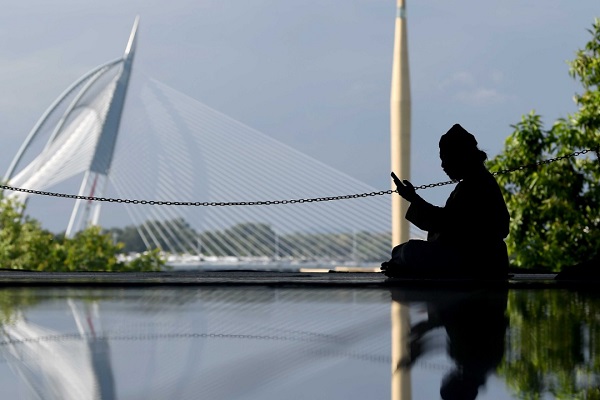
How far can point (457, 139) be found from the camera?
13.3ft

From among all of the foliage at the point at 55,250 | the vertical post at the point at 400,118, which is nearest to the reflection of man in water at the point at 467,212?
the vertical post at the point at 400,118

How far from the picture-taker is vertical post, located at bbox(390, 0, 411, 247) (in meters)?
19.4

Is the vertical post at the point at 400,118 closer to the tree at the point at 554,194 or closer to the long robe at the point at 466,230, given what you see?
the tree at the point at 554,194

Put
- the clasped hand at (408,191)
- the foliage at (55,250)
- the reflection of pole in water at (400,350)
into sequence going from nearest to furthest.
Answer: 1. the reflection of pole in water at (400,350)
2. the clasped hand at (408,191)
3. the foliage at (55,250)

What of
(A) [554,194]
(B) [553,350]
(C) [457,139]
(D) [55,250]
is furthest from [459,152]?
(D) [55,250]

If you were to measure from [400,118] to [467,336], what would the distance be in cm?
1801

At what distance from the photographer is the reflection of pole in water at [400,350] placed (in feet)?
5.05

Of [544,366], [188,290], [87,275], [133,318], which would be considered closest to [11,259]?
[87,275]

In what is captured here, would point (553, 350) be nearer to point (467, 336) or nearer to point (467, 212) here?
point (467, 336)

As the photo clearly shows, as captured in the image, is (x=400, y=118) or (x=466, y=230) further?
(x=400, y=118)

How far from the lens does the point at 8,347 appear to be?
2.17 meters

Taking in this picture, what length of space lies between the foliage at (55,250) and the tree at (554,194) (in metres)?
13.9

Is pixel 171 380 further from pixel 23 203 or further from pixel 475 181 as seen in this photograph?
pixel 23 203

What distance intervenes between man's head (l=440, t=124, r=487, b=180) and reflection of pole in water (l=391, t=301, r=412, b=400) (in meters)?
0.93
